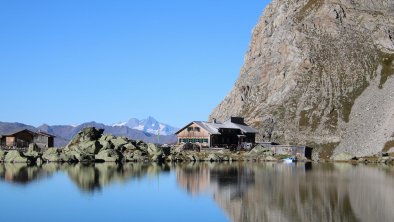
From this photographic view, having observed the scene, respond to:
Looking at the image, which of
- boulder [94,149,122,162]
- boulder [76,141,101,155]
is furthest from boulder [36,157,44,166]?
boulder [94,149,122,162]

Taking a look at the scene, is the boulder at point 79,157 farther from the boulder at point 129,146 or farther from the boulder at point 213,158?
the boulder at point 213,158

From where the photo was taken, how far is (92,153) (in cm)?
12494

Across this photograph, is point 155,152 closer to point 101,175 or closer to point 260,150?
point 260,150

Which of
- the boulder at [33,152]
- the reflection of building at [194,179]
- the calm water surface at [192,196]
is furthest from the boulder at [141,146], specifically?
the calm water surface at [192,196]

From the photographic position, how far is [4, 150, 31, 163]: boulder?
4624 inches

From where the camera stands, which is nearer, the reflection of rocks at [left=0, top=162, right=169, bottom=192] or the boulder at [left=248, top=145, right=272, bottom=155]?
the reflection of rocks at [left=0, top=162, right=169, bottom=192]

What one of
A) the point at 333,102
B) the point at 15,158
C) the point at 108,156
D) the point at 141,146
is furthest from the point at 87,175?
the point at 333,102

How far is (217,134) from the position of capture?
513 feet

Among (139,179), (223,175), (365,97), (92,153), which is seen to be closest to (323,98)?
(365,97)

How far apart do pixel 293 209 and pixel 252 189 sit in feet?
53.6

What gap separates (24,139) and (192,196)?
102960mm

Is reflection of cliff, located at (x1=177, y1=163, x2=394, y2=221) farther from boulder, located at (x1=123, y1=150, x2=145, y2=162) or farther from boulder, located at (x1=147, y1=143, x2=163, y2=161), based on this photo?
boulder, located at (x1=123, y1=150, x2=145, y2=162)

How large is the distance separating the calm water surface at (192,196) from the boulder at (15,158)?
72.6ft

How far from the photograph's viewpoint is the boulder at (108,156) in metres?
122
